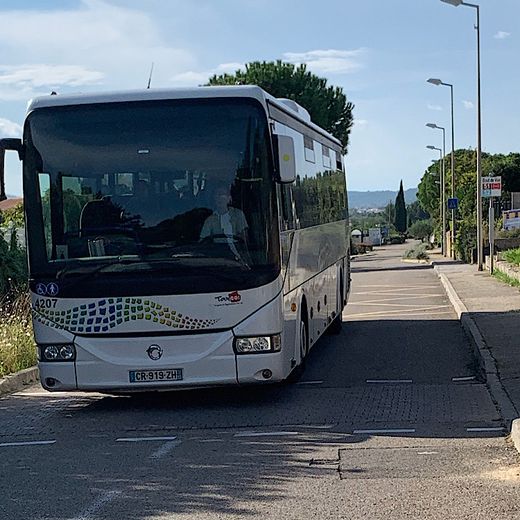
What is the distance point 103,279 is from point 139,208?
814 millimetres

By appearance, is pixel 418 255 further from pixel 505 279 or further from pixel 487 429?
pixel 487 429

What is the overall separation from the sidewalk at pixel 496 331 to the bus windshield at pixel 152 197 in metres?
2.90

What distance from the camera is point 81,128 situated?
1067cm

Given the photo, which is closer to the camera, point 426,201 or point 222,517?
point 222,517

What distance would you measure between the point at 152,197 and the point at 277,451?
122 inches

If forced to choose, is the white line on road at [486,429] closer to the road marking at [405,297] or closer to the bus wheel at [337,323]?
the bus wheel at [337,323]

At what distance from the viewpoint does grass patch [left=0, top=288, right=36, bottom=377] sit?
1419 centimetres

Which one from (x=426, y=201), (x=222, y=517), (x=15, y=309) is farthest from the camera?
(x=426, y=201)

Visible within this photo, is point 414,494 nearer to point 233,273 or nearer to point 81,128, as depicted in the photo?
point 233,273

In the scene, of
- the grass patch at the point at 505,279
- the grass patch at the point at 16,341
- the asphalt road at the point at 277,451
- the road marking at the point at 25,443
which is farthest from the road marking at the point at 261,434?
the grass patch at the point at 505,279

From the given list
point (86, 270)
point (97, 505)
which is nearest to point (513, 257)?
point (86, 270)

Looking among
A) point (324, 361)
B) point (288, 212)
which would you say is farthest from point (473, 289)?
point (288, 212)

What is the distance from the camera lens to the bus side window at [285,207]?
11086 millimetres

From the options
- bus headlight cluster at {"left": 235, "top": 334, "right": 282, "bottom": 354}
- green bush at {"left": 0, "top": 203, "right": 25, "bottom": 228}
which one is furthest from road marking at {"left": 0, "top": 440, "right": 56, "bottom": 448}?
green bush at {"left": 0, "top": 203, "right": 25, "bottom": 228}
